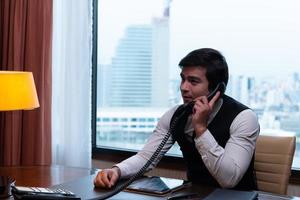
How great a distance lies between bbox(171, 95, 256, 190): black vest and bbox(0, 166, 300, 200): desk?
0.45 feet

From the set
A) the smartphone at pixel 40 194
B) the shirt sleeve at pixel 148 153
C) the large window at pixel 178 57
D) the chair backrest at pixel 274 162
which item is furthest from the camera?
the large window at pixel 178 57

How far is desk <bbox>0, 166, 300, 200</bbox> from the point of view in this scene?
1.44 metres

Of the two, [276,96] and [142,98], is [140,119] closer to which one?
[142,98]

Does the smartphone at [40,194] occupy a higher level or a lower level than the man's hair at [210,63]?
lower

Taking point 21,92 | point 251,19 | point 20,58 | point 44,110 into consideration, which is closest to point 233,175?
point 21,92

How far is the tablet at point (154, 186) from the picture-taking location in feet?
4.81

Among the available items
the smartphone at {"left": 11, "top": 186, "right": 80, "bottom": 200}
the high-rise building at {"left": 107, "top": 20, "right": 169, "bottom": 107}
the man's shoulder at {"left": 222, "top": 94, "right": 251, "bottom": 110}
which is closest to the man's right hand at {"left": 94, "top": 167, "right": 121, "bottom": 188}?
the smartphone at {"left": 11, "top": 186, "right": 80, "bottom": 200}

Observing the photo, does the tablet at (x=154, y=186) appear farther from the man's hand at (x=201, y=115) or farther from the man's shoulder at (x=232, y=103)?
the man's shoulder at (x=232, y=103)

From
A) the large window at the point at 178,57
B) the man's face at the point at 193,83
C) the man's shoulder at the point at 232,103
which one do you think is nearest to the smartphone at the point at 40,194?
the man's face at the point at 193,83

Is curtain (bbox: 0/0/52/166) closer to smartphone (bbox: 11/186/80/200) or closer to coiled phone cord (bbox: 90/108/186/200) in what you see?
coiled phone cord (bbox: 90/108/186/200)

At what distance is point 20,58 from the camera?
3064mm

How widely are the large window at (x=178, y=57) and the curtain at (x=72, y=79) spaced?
0.25 m

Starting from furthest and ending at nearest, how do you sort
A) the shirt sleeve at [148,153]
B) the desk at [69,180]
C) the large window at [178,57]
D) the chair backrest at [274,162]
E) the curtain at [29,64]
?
1. the curtain at [29,64]
2. the large window at [178,57]
3. the chair backrest at [274,162]
4. the shirt sleeve at [148,153]
5. the desk at [69,180]

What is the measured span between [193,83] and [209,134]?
265mm
